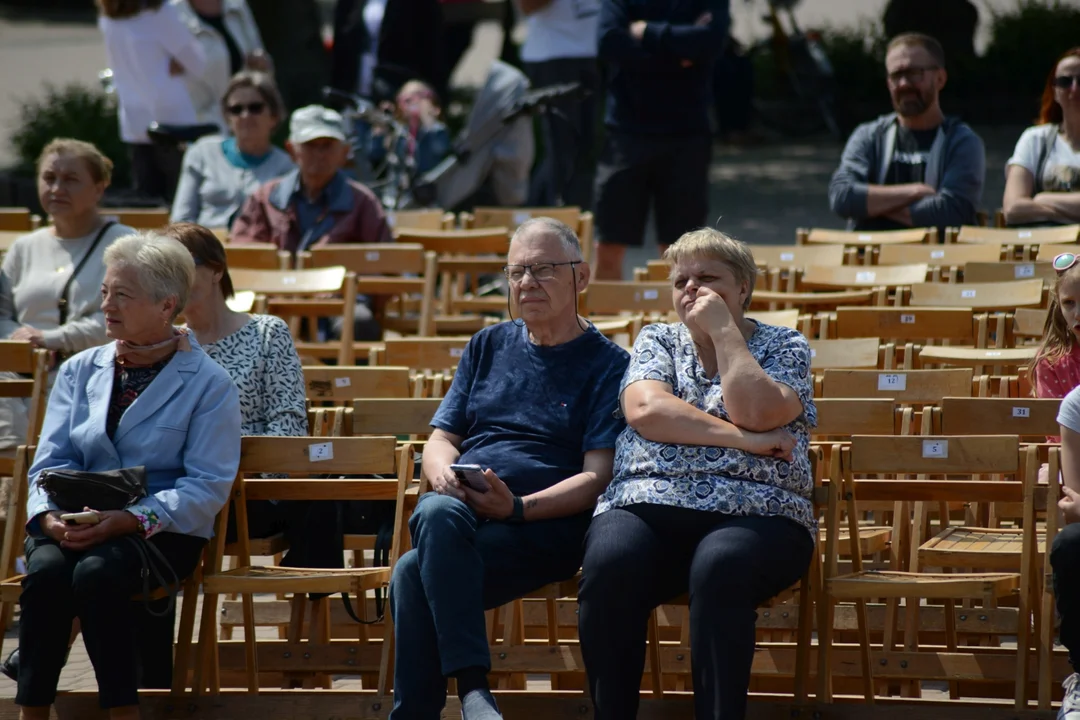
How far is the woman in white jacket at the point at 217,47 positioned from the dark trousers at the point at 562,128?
218cm

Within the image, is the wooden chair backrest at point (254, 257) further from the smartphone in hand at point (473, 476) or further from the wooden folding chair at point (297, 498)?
the smartphone in hand at point (473, 476)

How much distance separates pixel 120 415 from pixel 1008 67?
17488 mm

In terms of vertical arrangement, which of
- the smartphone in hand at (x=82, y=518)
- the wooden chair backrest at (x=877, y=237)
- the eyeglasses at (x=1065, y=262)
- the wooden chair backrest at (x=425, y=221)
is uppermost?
the wooden chair backrest at (x=425, y=221)

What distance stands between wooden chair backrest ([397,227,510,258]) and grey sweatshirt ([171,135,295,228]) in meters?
0.98

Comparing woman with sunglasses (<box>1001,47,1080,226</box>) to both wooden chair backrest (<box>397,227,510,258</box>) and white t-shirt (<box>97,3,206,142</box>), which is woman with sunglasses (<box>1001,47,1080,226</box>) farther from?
white t-shirt (<box>97,3,206,142</box>)

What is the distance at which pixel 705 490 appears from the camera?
15.6ft

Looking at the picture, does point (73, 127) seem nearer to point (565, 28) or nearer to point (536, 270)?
point (565, 28)

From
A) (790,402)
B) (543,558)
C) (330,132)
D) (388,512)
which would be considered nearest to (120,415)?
(388,512)

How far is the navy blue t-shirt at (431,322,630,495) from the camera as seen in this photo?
5.07m

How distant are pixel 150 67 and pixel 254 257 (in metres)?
3.68

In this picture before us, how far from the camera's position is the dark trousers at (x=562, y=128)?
40.8ft

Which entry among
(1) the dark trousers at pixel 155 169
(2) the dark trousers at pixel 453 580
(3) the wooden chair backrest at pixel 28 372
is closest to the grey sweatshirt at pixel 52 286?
(3) the wooden chair backrest at pixel 28 372

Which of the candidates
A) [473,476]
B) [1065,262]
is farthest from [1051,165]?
[473,476]

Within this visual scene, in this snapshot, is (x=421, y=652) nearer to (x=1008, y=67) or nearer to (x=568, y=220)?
(x=568, y=220)
